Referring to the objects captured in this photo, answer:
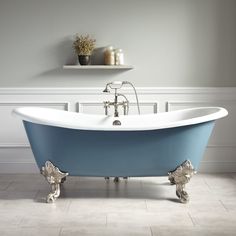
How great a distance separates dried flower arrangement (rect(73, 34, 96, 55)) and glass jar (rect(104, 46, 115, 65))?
151 millimetres

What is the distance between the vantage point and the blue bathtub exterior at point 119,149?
3.38 m

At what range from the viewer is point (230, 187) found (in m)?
3.99


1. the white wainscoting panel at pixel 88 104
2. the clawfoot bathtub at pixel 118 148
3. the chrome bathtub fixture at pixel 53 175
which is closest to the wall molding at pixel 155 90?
the white wainscoting panel at pixel 88 104

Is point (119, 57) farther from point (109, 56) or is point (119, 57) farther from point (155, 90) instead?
point (155, 90)

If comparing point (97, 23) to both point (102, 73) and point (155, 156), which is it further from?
point (155, 156)

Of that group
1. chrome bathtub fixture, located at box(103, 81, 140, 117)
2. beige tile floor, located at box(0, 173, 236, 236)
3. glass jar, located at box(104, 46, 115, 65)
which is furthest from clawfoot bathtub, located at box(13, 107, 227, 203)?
glass jar, located at box(104, 46, 115, 65)

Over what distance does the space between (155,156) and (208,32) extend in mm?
1704

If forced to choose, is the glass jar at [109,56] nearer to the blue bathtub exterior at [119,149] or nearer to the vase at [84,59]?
the vase at [84,59]

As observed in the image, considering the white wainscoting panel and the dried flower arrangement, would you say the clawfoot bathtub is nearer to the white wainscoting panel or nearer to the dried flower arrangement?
the white wainscoting panel

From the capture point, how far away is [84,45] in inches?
172

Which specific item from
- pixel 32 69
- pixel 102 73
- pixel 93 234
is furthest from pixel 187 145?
pixel 32 69

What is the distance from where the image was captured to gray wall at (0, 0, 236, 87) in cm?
447

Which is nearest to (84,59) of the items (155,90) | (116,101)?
(116,101)

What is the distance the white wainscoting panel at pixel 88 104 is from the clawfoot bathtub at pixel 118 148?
38.8 inches
